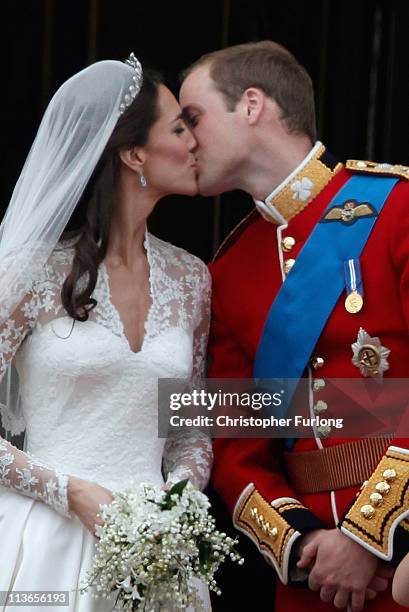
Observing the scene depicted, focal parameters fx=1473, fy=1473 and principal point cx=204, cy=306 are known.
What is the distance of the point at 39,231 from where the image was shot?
3.60 m

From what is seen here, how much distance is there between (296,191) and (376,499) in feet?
2.86

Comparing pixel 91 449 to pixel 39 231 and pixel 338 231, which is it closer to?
pixel 39 231

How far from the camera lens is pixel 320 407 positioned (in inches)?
144

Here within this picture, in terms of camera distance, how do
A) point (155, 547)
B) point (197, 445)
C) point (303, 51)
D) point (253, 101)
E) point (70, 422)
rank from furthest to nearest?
point (303, 51) < point (253, 101) < point (197, 445) < point (70, 422) < point (155, 547)

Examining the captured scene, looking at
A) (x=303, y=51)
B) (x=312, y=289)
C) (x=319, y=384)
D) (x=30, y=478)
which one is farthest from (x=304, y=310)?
(x=303, y=51)

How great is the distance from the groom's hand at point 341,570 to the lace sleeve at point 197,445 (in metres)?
0.34

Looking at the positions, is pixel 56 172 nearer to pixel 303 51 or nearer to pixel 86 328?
pixel 86 328

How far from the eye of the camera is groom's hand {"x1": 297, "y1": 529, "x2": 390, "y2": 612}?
136 inches

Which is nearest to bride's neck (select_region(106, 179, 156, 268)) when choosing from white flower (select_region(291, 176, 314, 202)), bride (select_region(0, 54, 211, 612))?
bride (select_region(0, 54, 211, 612))

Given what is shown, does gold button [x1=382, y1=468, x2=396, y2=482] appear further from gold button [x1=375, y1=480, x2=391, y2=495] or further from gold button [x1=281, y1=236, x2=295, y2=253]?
gold button [x1=281, y1=236, x2=295, y2=253]

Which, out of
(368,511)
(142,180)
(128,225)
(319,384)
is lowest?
(368,511)

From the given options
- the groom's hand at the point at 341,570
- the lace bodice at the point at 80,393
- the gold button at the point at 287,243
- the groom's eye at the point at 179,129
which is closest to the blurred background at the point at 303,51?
the groom's eye at the point at 179,129

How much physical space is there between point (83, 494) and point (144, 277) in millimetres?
638

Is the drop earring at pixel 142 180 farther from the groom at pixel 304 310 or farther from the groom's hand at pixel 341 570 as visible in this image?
the groom's hand at pixel 341 570
